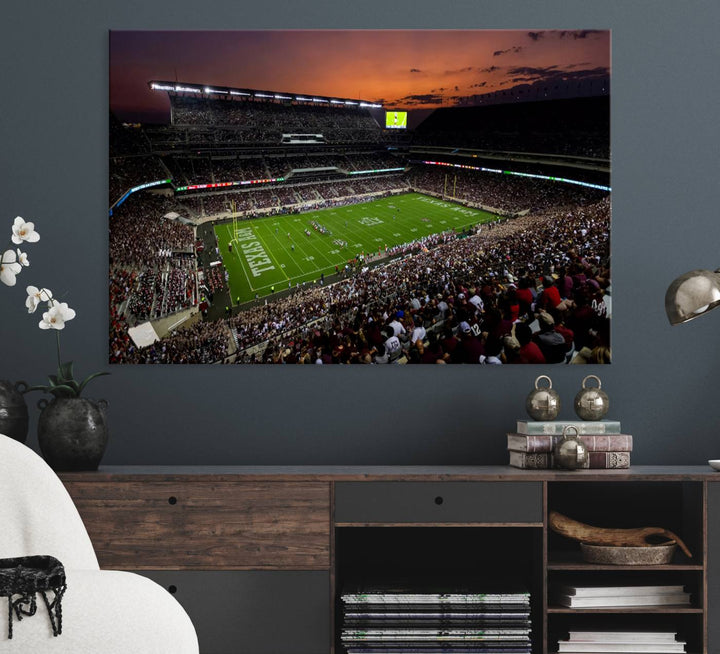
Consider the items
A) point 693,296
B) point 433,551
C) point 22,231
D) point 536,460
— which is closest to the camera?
point 693,296

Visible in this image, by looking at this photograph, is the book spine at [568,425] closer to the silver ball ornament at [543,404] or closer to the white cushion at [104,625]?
the silver ball ornament at [543,404]

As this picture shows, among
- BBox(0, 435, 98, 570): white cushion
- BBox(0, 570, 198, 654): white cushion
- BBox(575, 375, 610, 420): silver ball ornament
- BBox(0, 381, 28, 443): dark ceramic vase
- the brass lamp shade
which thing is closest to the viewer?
BBox(0, 570, 198, 654): white cushion

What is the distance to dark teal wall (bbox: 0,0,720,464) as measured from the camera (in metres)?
2.96

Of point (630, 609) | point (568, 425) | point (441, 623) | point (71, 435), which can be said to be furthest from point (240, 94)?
point (630, 609)

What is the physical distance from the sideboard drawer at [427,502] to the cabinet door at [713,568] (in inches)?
23.5

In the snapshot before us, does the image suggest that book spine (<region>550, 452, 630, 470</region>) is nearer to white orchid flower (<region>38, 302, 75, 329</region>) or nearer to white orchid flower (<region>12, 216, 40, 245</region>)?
white orchid flower (<region>38, 302, 75, 329</region>)

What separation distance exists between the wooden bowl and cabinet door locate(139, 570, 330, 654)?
0.86 meters

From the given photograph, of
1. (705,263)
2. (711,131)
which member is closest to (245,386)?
(705,263)

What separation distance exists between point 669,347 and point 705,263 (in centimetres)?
33

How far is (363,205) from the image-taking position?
303cm

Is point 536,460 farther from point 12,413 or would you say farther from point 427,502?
point 12,413

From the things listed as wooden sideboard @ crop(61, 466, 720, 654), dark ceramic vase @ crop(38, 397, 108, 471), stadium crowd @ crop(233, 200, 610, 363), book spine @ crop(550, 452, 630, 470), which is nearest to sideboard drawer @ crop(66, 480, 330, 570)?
wooden sideboard @ crop(61, 466, 720, 654)

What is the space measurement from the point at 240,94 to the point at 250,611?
177 centimetres

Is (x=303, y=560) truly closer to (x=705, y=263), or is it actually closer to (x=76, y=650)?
(x=76, y=650)
